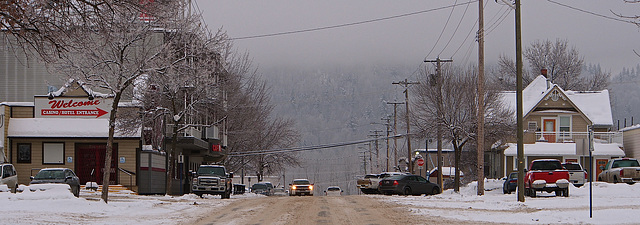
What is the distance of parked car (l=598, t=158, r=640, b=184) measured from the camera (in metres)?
41.8

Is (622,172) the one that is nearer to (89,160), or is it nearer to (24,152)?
(89,160)

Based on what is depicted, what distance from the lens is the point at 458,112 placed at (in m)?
50.5

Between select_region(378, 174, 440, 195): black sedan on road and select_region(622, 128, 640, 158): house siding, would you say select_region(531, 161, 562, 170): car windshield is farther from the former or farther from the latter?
select_region(622, 128, 640, 158): house siding

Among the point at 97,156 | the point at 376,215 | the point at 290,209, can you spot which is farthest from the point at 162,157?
the point at 376,215

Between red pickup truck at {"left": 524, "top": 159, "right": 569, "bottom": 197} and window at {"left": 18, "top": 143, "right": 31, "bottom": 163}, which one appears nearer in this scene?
red pickup truck at {"left": 524, "top": 159, "right": 569, "bottom": 197}

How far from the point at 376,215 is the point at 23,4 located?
1267cm

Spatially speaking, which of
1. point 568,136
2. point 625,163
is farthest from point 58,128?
point 568,136

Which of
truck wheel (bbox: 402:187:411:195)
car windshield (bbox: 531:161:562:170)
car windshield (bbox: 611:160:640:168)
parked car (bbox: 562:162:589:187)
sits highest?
car windshield (bbox: 531:161:562:170)

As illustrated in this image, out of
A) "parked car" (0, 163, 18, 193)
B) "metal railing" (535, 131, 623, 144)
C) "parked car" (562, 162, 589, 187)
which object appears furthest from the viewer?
"metal railing" (535, 131, 623, 144)

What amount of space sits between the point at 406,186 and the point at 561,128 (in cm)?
2198

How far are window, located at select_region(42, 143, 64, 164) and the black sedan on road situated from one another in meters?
18.5

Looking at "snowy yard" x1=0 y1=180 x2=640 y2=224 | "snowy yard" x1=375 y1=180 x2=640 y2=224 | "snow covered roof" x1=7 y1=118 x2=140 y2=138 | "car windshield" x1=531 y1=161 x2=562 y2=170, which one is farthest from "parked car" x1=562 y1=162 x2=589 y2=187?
"snow covered roof" x1=7 y1=118 x2=140 y2=138

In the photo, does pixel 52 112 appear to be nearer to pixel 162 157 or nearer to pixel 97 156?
pixel 97 156

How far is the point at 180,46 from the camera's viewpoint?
3631 cm
